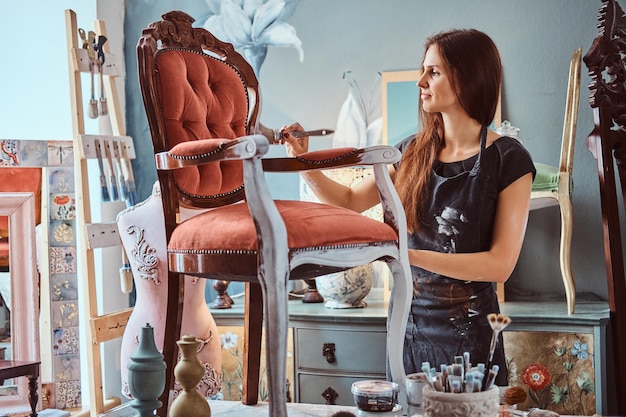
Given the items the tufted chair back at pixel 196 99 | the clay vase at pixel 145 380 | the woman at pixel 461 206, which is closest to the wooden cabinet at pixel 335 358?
the woman at pixel 461 206

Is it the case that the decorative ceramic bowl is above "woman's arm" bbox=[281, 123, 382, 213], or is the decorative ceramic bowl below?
below

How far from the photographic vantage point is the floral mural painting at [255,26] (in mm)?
3604

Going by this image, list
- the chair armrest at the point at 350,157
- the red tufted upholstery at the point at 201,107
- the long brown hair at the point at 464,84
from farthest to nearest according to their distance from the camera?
the long brown hair at the point at 464,84 → the red tufted upholstery at the point at 201,107 → the chair armrest at the point at 350,157

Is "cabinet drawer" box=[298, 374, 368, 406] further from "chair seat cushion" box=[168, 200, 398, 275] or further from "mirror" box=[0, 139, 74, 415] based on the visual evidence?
"chair seat cushion" box=[168, 200, 398, 275]

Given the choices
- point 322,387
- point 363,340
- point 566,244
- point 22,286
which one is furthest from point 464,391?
point 22,286

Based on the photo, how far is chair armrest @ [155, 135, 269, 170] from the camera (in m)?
1.64

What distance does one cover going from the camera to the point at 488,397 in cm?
141

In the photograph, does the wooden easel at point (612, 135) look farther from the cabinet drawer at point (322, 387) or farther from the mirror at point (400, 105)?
the mirror at point (400, 105)

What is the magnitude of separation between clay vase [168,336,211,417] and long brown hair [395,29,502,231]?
0.94 meters

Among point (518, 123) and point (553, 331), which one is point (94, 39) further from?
point (553, 331)

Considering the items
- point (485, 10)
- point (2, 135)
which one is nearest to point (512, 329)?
point (485, 10)

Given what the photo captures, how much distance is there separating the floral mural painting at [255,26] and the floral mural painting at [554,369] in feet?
5.49

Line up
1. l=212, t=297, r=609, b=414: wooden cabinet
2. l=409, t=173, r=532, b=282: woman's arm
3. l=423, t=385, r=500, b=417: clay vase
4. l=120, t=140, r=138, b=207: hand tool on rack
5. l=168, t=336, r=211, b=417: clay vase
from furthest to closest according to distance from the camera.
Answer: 1. l=120, t=140, r=138, b=207: hand tool on rack
2. l=212, t=297, r=609, b=414: wooden cabinet
3. l=409, t=173, r=532, b=282: woman's arm
4. l=168, t=336, r=211, b=417: clay vase
5. l=423, t=385, r=500, b=417: clay vase

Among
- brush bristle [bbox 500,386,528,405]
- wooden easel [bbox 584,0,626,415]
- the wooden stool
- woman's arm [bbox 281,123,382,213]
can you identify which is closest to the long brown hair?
woman's arm [bbox 281,123,382,213]
